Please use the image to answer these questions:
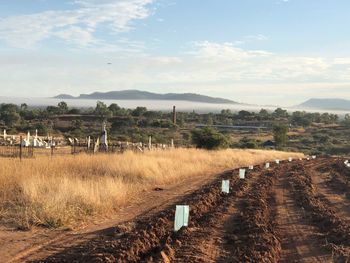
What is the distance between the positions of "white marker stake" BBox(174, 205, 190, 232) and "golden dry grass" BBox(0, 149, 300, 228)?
2461 millimetres

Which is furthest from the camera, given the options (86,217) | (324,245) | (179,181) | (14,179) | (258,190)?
(179,181)

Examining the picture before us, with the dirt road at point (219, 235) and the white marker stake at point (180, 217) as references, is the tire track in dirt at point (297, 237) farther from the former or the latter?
the white marker stake at point (180, 217)

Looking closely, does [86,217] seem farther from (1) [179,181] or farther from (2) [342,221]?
(1) [179,181]

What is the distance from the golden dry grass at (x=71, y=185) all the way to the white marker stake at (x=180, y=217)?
96.9 inches

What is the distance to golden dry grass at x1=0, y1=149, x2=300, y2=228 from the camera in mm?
11672

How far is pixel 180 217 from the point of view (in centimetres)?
1070

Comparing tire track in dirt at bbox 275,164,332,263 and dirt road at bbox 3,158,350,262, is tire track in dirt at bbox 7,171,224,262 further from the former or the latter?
tire track in dirt at bbox 275,164,332,263

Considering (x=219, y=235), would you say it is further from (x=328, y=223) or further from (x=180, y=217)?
(x=328, y=223)

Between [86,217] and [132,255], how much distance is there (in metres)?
4.08

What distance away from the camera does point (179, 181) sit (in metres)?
22.4

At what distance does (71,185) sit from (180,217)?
4480 mm

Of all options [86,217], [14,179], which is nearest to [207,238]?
[86,217]

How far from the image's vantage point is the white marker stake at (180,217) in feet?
34.9

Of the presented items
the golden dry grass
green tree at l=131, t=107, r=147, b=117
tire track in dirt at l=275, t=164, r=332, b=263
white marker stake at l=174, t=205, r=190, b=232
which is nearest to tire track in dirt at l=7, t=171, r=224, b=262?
the golden dry grass
